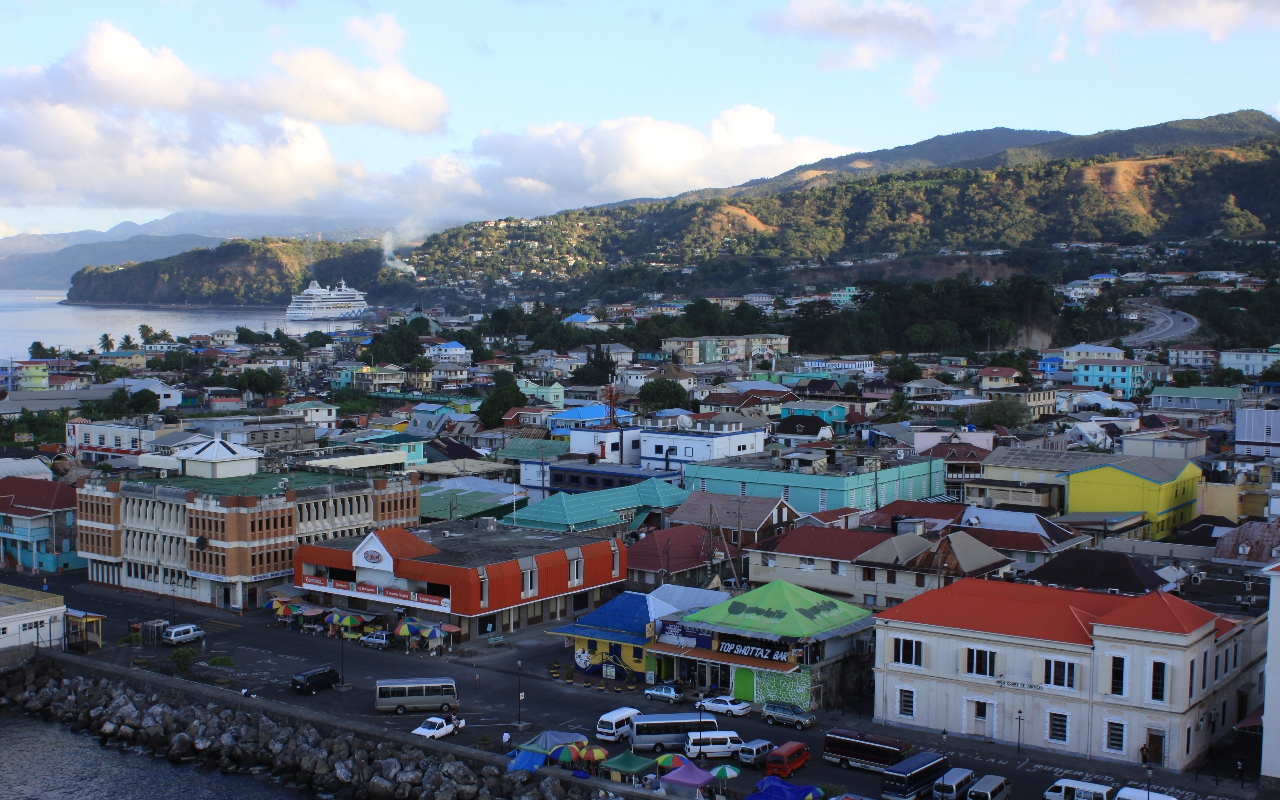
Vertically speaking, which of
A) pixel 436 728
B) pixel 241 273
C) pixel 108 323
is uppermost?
pixel 241 273

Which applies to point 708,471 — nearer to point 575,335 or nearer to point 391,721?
point 391,721

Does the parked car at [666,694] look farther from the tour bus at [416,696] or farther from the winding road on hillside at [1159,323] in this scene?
the winding road on hillside at [1159,323]

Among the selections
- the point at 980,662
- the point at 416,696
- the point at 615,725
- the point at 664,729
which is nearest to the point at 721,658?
the point at 664,729

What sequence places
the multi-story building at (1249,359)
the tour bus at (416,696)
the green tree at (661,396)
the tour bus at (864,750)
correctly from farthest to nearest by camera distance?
1. the multi-story building at (1249,359)
2. the green tree at (661,396)
3. the tour bus at (416,696)
4. the tour bus at (864,750)

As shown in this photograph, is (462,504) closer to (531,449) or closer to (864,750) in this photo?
(531,449)

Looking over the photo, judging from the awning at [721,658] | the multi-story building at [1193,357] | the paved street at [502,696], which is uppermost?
the multi-story building at [1193,357]

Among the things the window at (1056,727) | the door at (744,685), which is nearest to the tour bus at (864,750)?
the window at (1056,727)

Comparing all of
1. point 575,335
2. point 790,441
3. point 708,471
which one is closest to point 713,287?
point 575,335
